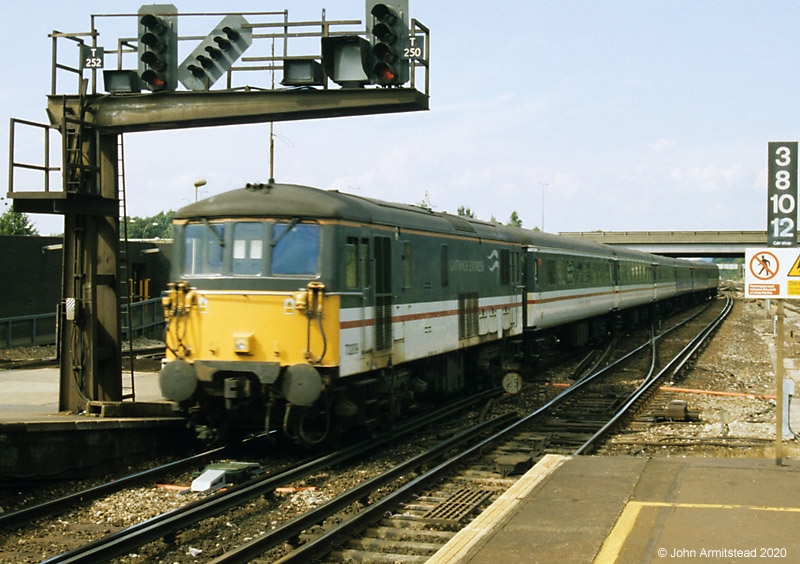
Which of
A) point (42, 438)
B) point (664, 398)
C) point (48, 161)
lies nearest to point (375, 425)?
point (42, 438)

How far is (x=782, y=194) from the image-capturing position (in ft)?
27.1

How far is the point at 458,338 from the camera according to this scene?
14461 millimetres

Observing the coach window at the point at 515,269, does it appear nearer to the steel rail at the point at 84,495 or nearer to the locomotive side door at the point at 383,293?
the locomotive side door at the point at 383,293

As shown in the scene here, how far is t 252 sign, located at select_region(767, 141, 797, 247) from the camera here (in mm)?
8219

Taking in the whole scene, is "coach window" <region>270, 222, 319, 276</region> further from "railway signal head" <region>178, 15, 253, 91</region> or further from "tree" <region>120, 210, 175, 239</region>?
"tree" <region>120, 210, 175, 239</region>

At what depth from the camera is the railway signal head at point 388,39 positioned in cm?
1105

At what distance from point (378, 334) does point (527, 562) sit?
5733 millimetres

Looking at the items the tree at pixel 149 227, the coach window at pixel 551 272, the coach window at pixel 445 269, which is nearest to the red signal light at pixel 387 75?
the coach window at pixel 445 269

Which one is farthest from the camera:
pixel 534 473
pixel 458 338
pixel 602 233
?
pixel 602 233

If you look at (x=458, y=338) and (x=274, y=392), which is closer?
(x=274, y=392)

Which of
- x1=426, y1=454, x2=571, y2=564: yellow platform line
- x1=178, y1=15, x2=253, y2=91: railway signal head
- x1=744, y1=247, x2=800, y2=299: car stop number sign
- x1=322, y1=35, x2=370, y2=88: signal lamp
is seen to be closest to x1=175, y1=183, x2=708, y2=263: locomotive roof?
x1=322, y1=35, x2=370, y2=88: signal lamp

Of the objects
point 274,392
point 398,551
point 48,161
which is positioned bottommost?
point 398,551

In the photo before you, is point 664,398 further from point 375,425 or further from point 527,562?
point 527,562

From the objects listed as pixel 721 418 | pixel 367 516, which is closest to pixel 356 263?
pixel 367 516
